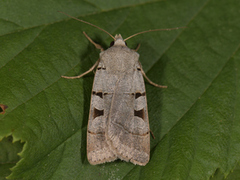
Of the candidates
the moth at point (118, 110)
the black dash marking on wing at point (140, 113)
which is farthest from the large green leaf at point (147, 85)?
the black dash marking on wing at point (140, 113)

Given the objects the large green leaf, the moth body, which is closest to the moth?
the moth body

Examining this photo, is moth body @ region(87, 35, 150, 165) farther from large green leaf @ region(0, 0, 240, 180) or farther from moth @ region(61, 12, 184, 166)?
large green leaf @ region(0, 0, 240, 180)

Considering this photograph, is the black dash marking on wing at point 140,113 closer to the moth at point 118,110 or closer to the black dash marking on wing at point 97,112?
the moth at point 118,110

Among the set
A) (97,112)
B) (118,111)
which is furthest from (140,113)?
(97,112)

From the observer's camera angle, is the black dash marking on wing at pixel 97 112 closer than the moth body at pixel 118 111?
No

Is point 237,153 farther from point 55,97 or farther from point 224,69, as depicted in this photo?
point 55,97

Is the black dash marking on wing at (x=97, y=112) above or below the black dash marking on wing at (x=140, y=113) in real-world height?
below

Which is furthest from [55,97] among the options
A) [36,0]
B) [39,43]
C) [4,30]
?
[36,0]
